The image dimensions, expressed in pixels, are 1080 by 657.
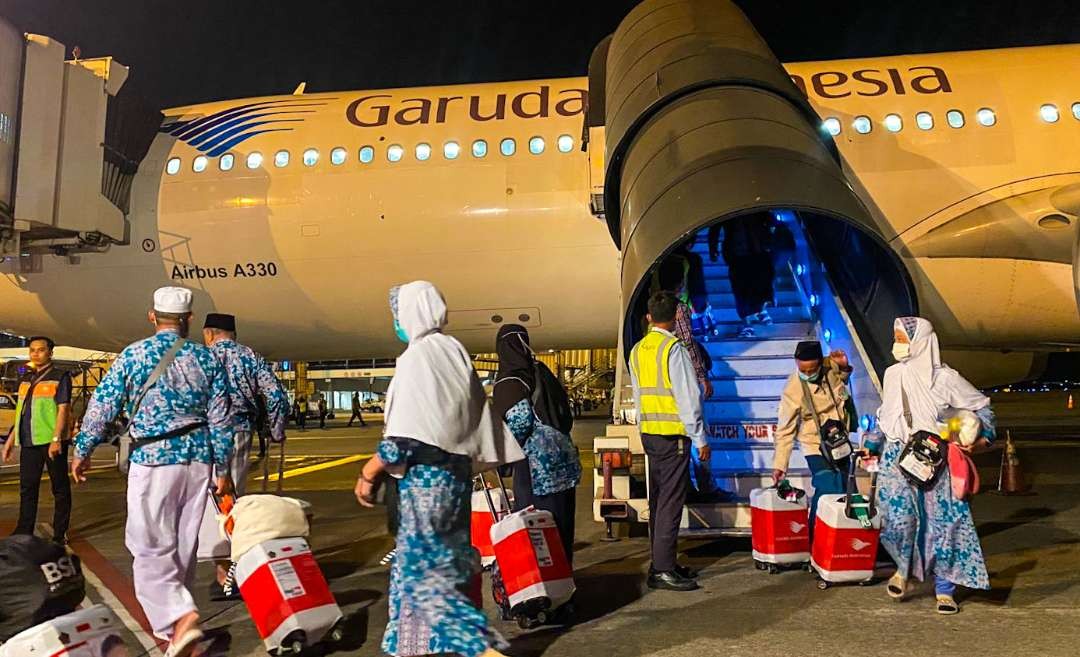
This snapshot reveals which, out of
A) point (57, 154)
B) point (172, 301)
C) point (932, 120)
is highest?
point (932, 120)

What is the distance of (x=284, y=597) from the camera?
3863mm

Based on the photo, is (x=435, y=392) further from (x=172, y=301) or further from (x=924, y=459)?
(x=924, y=459)

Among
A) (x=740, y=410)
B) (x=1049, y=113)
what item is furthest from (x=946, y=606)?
(x=1049, y=113)

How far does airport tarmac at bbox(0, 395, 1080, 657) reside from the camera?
13.2 feet

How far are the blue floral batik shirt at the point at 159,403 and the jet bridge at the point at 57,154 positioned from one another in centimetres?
640

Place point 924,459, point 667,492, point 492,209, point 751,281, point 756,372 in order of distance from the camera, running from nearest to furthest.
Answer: point 924,459 < point 667,492 < point 756,372 < point 751,281 < point 492,209

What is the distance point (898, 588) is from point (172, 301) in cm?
383

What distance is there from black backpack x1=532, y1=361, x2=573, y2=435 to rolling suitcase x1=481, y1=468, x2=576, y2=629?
1.85ft

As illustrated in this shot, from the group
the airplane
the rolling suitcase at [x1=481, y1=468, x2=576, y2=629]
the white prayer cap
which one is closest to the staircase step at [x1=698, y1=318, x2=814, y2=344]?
the airplane

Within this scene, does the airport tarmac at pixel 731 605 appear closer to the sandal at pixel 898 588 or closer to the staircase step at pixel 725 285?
the sandal at pixel 898 588

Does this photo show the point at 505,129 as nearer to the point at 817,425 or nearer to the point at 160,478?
the point at 817,425

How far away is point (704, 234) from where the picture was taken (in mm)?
9016

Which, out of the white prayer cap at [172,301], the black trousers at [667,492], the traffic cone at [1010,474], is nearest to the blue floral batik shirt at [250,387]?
the white prayer cap at [172,301]

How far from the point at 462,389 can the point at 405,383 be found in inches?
8.4
